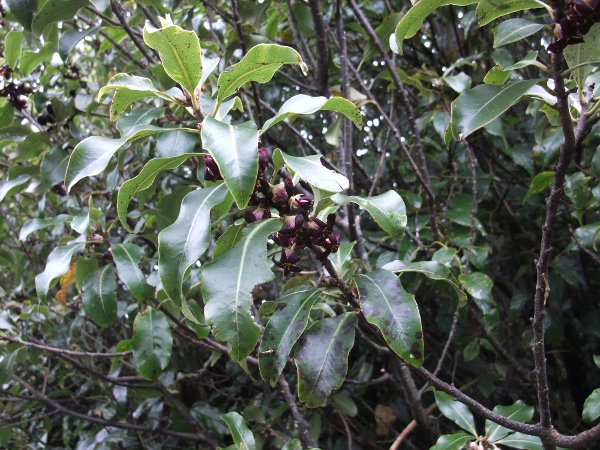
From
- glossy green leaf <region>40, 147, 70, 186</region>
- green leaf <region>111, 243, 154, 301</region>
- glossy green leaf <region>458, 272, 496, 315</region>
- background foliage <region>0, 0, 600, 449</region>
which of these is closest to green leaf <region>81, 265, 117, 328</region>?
background foliage <region>0, 0, 600, 449</region>

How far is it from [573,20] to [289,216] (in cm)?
45

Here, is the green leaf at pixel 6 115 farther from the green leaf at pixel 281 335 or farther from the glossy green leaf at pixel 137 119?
the green leaf at pixel 281 335

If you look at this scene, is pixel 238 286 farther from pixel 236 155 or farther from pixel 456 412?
pixel 456 412

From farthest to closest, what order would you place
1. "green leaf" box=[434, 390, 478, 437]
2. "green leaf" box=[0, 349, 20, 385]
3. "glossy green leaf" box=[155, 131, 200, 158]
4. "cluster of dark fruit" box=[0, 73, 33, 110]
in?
"green leaf" box=[0, 349, 20, 385], "cluster of dark fruit" box=[0, 73, 33, 110], "glossy green leaf" box=[155, 131, 200, 158], "green leaf" box=[434, 390, 478, 437]

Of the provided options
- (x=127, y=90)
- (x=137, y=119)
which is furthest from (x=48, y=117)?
(x=127, y=90)

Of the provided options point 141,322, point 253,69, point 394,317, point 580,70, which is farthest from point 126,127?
point 580,70

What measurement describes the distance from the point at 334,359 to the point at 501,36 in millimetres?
583

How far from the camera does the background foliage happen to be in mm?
803

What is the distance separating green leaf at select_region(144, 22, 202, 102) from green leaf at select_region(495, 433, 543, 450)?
94 cm

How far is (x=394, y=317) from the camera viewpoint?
0.80 meters

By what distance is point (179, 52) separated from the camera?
825mm

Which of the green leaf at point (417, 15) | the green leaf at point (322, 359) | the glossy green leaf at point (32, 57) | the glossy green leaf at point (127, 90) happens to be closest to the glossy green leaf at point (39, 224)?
the glossy green leaf at point (32, 57)

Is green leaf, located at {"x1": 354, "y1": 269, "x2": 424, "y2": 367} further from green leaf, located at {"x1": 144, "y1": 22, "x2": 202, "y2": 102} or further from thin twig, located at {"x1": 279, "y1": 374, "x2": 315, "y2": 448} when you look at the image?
thin twig, located at {"x1": 279, "y1": 374, "x2": 315, "y2": 448}

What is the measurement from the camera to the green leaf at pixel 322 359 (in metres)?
0.83
